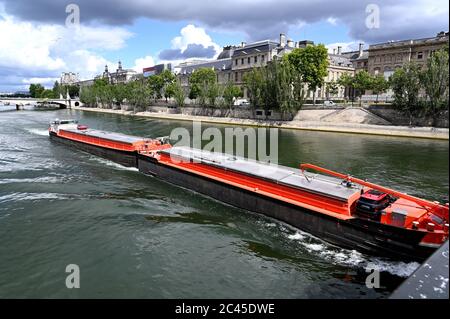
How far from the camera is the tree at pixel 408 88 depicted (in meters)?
58.9

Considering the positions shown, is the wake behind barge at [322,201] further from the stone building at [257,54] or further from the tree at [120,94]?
the tree at [120,94]

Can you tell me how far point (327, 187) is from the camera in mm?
19266

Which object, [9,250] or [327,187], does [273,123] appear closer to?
[327,187]

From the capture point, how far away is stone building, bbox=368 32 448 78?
8912 cm

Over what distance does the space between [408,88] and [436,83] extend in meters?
4.58

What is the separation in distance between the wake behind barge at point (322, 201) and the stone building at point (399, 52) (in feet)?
Result: 266

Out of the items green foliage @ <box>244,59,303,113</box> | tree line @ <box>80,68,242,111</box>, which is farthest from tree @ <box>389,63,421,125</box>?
tree line @ <box>80,68,242,111</box>

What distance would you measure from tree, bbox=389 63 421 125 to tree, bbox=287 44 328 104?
19.7m

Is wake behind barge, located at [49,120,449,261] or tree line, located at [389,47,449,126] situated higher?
tree line, located at [389,47,449,126]

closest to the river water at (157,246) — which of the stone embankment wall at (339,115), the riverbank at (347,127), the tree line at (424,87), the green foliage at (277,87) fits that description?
the riverbank at (347,127)

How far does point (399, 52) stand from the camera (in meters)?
96.1

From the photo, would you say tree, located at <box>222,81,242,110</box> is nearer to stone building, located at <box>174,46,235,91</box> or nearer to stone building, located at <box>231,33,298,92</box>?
stone building, located at <box>231,33,298,92</box>

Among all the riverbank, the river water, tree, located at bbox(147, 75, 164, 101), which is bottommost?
the river water
